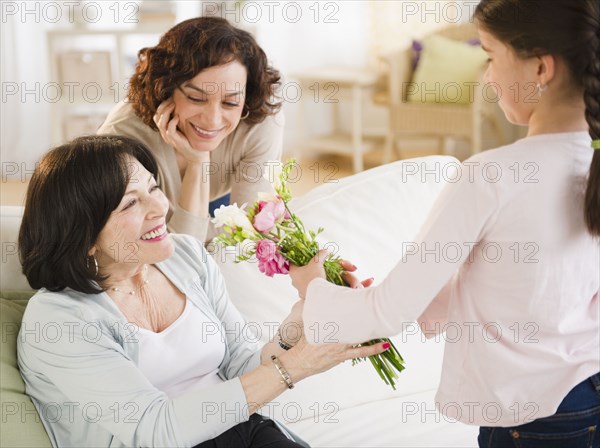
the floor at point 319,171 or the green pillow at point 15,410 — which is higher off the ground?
the green pillow at point 15,410

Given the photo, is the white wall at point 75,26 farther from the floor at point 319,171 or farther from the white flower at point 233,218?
the white flower at point 233,218

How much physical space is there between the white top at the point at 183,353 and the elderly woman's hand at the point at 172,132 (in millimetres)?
751

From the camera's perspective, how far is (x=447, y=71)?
18.4ft

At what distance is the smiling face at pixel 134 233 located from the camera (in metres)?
1.74

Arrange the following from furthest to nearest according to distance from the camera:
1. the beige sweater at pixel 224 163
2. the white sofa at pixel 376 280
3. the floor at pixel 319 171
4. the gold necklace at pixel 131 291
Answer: the floor at pixel 319 171
the beige sweater at pixel 224 163
the white sofa at pixel 376 280
the gold necklace at pixel 131 291

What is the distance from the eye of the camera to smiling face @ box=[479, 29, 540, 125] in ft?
4.21

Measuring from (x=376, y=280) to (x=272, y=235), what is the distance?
0.87 meters

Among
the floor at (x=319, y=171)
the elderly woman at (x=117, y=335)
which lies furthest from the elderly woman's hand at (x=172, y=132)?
the floor at (x=319, y=171)

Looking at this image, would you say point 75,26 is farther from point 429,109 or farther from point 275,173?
point 275,173

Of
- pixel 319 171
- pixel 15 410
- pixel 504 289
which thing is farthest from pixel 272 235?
pixel 319 171

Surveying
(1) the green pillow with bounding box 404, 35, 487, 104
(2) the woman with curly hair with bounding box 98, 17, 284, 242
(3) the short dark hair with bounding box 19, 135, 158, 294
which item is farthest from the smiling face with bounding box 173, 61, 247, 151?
(1) the green pillow with bounding box 404, 35, 487, 104

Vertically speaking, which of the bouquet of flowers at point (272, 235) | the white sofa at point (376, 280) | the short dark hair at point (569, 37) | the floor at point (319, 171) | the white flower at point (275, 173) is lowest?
the floor at point (319, 171)

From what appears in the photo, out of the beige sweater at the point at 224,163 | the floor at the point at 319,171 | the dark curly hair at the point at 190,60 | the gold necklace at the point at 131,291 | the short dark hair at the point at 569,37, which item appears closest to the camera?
the short dark hair at the point at 569,37

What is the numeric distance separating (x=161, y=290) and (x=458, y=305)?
0.71 m
